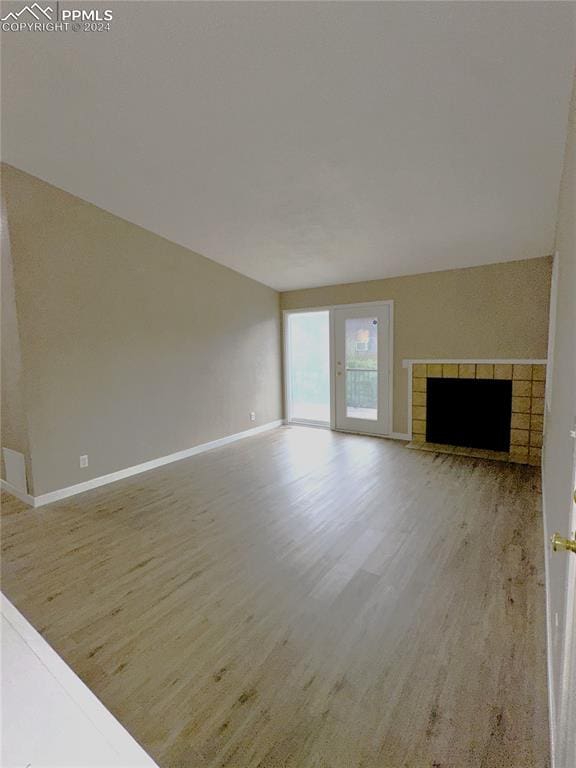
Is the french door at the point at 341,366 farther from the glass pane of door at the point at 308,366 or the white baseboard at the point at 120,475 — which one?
the white baseboard at the point at 120,475

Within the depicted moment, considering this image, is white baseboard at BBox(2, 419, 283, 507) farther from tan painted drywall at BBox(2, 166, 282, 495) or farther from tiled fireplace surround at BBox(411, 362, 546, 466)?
tiled fireplace surround at BBox(411, 362, 546, 466)

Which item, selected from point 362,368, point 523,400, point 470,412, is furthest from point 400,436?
point 523,400

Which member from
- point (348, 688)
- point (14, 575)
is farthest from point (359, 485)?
point (14, 575)

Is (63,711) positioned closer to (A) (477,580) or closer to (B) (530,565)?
(A) (477,580)

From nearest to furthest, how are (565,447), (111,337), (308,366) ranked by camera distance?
(565,447), (111,337), (308,366)

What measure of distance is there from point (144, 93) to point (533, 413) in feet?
14.7

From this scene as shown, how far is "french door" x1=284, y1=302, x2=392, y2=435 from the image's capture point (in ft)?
16.8

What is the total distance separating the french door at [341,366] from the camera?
16.8 ft

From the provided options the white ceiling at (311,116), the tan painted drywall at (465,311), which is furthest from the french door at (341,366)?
the white ceiling at (311,116)

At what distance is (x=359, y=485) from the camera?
3.45 m

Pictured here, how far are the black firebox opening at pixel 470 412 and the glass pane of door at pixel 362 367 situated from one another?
0.80 meters

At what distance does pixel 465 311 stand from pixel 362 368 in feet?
5.04

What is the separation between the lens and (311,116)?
2227 millimetres

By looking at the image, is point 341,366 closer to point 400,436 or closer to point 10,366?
point 400,436
